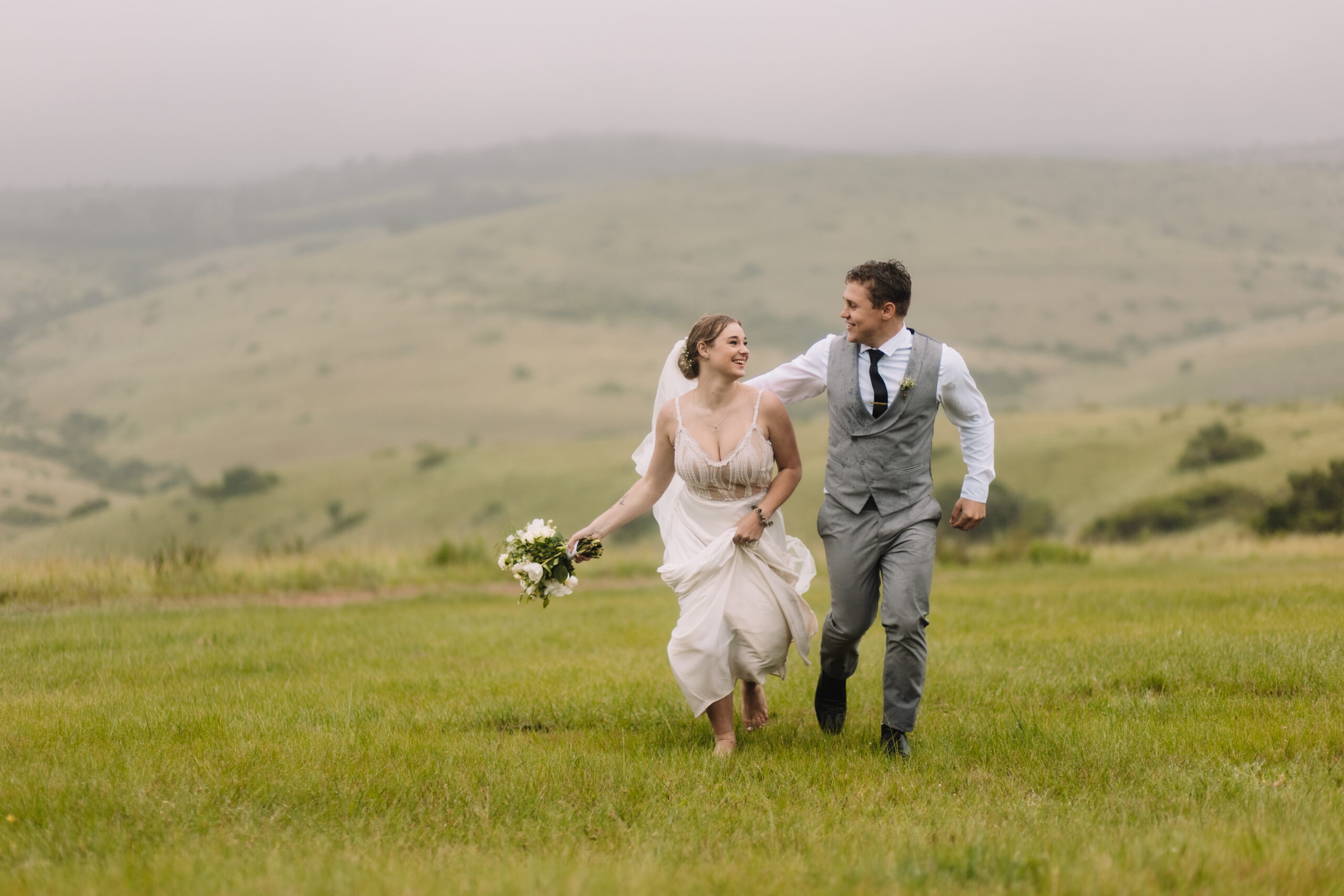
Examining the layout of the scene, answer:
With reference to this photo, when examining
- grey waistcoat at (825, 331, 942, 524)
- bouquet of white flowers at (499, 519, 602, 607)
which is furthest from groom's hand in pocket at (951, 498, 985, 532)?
bouquet of white flowers at (499, 519, 602, 607)

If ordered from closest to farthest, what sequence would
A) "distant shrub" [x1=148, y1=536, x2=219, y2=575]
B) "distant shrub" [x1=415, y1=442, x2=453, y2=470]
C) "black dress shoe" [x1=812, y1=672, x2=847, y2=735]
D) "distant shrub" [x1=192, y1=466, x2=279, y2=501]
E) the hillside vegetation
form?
1. "black dress shoe" [x1=812, y1=672, x2=847, y2=735]
2. "distant shrub" [x1=148, y1=536, x2=219, y2=575]
3. the hillside vegetation
4. "distant shrub" [x1=192, y1=466, x2=279, y2=501]
5. "distant shrub" [x1=415, y1=442, x2=453, y2=470]

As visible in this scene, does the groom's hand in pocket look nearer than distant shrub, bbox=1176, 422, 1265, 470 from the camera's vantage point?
Yes

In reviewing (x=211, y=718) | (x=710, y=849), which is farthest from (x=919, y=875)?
(x=211, y=718)

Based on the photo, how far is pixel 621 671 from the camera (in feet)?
32.0

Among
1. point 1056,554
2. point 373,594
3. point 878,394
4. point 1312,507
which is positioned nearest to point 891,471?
point 878,394

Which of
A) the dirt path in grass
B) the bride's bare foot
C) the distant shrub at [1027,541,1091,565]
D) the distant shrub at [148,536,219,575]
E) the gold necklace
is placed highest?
the gold necklace

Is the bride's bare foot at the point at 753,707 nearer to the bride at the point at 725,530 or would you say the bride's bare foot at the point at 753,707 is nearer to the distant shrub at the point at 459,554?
the bride at the point at 725,530

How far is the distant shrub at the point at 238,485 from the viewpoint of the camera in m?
114

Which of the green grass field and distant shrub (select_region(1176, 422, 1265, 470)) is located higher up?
the green grass field

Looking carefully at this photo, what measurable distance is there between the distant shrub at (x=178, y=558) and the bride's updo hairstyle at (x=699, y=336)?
14338mm

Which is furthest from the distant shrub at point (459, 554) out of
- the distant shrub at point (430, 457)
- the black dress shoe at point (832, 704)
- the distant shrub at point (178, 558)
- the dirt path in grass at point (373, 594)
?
the distant shrub at point (430, 457)

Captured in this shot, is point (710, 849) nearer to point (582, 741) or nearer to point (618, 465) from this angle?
point (582, 741)

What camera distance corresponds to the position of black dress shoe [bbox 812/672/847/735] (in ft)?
24.2

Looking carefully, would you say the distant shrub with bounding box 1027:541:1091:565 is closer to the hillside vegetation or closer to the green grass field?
the green grass field
